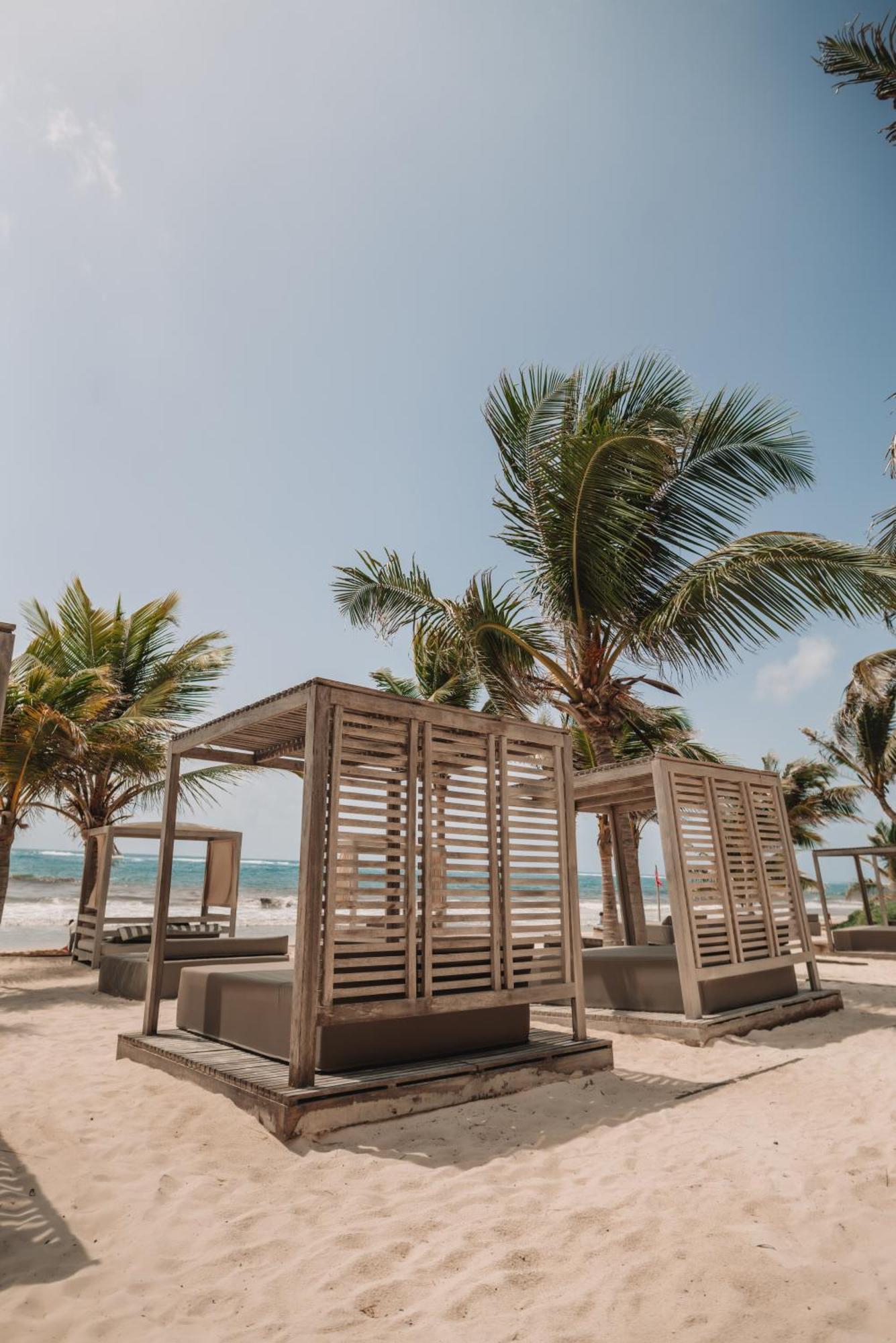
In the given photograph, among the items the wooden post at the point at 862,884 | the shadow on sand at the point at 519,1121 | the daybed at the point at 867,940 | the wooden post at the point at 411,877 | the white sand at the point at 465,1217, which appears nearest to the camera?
the white sand at the point at 465,1217

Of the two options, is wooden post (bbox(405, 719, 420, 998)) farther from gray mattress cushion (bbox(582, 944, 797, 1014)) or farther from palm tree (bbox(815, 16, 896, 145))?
palm tree (bbox(815, 16, 896, 145))

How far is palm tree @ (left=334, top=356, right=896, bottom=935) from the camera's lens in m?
7.76

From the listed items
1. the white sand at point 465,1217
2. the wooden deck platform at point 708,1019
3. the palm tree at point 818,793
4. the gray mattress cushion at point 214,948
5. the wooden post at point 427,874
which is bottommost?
the white sand at point 465,1217

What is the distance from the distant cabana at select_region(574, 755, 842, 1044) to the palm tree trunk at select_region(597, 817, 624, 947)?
8.98 feet

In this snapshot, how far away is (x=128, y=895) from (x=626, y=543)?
1545 inches

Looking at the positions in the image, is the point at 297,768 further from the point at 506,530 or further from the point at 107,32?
the point at 107,32

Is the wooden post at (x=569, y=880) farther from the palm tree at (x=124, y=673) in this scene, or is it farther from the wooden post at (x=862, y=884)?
the wooden post at (x=862, y=884)

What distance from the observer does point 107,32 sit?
22.1 ft

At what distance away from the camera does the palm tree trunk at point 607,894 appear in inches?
426

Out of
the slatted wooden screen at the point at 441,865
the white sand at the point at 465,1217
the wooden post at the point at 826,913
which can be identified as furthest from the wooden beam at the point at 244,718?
the wooden post at the point at 826,913

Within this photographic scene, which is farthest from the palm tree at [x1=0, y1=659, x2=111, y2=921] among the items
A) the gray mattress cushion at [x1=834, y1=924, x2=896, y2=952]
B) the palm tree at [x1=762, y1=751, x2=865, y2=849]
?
the palm tree at [x1=762, y1=751, x2=865, y2=849]

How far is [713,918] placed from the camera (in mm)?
6695

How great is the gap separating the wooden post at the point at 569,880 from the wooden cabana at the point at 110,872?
6717mm

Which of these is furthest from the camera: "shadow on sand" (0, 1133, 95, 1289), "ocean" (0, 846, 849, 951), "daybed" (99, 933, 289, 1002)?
"ocean" (0, 846, 849, 951)
